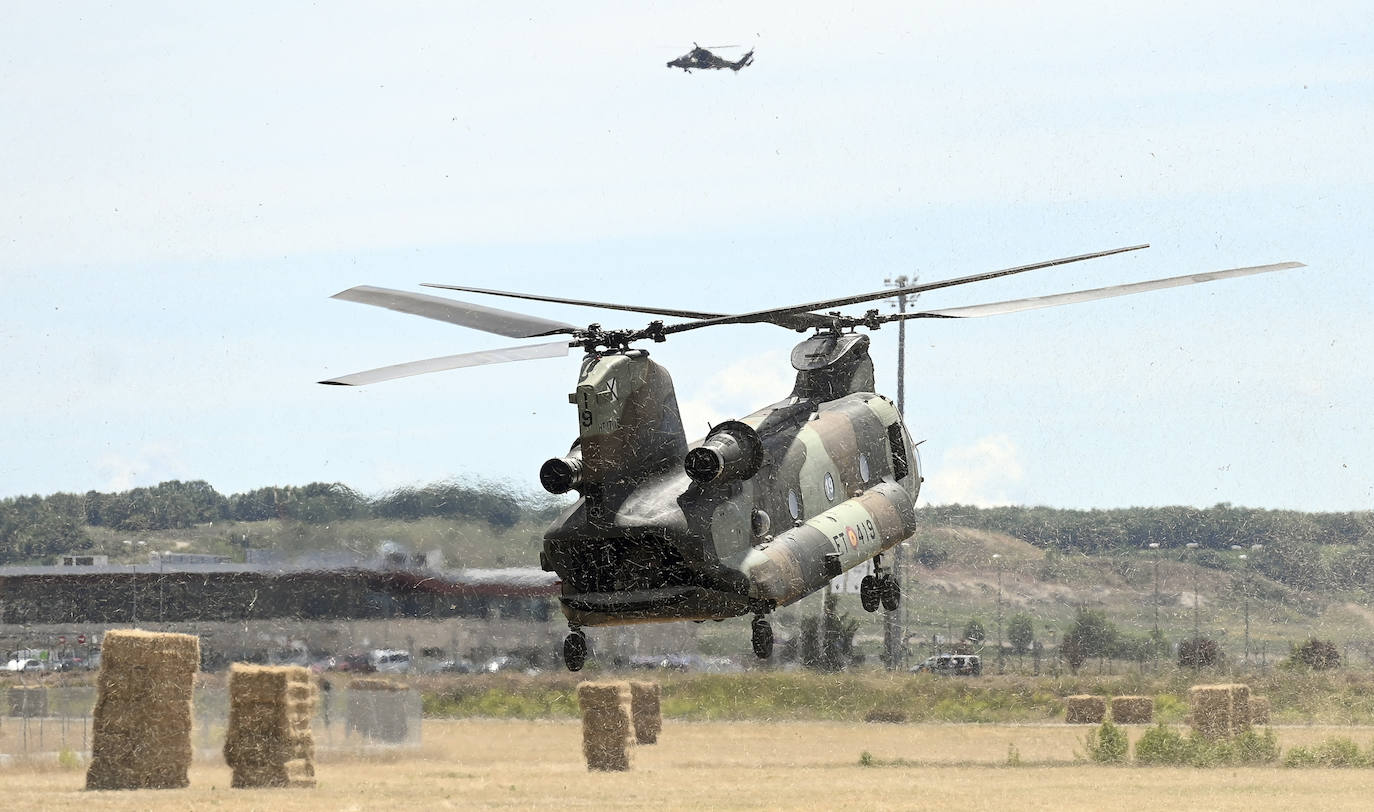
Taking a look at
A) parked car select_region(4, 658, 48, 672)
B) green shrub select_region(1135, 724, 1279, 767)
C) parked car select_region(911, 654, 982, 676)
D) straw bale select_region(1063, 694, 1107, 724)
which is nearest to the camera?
green shrub select_region(1135, 724, 1279, 767)

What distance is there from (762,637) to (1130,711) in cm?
2943

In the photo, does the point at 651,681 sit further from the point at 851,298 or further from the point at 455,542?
the point at 851,298

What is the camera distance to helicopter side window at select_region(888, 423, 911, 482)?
23.4 m

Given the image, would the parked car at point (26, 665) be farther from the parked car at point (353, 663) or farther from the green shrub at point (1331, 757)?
the green shrub at point (1331, 757)

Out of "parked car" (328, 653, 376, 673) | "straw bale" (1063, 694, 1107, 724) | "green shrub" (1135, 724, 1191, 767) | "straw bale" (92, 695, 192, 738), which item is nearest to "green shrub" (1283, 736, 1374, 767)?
"green shrub" (1135, 724, 1191, 767)

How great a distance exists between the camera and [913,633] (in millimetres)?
73562

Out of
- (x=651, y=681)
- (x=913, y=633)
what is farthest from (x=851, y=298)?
(x=913, y=633)

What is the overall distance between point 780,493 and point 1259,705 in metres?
29.5

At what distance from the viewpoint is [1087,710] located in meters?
47.3

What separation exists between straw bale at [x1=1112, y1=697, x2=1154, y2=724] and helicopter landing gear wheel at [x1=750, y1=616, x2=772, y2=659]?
2901 cm

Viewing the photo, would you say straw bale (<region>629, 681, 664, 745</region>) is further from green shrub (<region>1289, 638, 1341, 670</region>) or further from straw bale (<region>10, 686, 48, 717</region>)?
green shrub (<region>1289, 638, 1341, 670</region>)

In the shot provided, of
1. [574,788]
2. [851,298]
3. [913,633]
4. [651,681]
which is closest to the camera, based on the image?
[851,298]

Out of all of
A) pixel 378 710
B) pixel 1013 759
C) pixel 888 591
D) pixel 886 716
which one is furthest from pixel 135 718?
pixel 886 716

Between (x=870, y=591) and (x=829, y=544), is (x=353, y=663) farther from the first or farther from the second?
(x=829, y=544)
